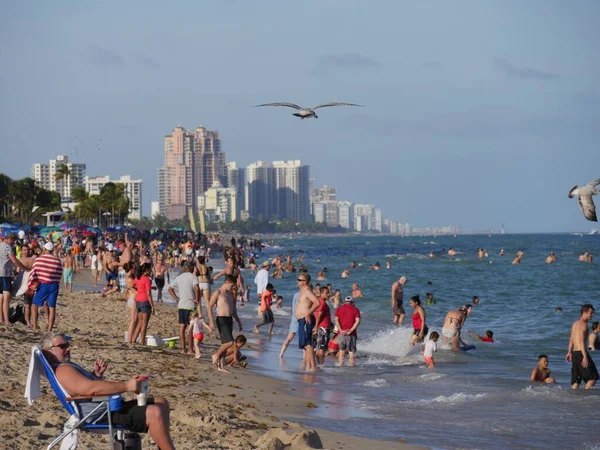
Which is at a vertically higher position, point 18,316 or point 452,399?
point 18,316

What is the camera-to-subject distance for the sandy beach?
290 inches

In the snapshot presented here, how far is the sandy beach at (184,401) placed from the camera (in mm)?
7373

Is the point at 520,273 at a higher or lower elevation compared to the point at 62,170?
lower

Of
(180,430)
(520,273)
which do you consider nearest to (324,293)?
(180,430)

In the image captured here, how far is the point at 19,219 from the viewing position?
9944 cm

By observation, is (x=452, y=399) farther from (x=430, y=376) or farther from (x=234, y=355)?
(x=234, y=355)

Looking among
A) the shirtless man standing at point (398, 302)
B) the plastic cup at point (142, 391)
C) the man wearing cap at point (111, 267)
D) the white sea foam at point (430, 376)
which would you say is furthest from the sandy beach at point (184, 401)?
the shirtless man standing at point (398, 302)

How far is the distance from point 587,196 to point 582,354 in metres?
2.56

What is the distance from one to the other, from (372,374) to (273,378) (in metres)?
2.18

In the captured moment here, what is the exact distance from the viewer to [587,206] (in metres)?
13.3

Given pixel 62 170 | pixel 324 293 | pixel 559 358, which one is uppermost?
pixel 62 170

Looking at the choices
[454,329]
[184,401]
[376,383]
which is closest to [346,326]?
[376,383]

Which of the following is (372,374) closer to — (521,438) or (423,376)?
(423,376)

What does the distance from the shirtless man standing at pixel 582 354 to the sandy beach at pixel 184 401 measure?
3768 mm
